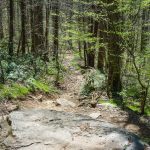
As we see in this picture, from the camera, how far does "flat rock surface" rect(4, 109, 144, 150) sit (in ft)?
19.9

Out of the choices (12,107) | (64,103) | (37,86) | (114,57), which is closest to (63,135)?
(12,107)

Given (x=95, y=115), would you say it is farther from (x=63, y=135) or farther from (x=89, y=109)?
(x=63, y=135)

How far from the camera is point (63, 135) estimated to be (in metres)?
6.46

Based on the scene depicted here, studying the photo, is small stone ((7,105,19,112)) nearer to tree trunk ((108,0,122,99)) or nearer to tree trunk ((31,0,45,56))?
tree trunk ((108,0,122,99))

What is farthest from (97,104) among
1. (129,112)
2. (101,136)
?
(101,136)

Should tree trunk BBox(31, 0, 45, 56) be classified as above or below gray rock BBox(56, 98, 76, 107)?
above

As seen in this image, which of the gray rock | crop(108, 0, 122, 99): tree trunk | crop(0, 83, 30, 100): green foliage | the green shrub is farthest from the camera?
crop(108, 0, 122, 99): tree trunk

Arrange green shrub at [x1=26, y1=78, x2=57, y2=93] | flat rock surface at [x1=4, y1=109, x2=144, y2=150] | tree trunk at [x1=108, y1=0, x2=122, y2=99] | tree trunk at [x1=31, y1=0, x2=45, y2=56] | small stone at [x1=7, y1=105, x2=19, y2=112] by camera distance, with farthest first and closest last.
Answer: tree trunk at [x1=31, y1=0, x2=45, y2=56]
tree trunk at [x1=108, y1=0, x2=122, y2=99]
green shrub at [x1=26, y1=78, x2=57, y2=93]
small stone at [x1=7, y1=105, x2=19, y2=112]
flat rock surface at [x1=4, y1=109, x2=144, y2=150]

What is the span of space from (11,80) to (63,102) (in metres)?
1.92

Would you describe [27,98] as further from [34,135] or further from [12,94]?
[34,135]

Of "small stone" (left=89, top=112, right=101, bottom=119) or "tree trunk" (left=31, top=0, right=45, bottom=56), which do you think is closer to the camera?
"small stone" (left=89, top=112, right=101, bottom=119)

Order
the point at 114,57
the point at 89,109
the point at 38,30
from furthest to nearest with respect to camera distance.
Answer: the point at 38,30 → the point at 114,57 → the point at 89,109

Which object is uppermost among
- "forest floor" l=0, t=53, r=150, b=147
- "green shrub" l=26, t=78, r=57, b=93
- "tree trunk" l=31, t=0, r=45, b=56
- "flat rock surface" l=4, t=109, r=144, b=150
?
"tree trunk" l=31, t=0, r=45, b=56

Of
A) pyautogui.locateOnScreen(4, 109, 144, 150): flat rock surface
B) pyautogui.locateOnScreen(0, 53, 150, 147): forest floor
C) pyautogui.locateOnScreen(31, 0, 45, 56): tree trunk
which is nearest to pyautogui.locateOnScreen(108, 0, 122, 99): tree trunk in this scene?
pyautogui.locateOnScreen(0, 53, 150, 147): forest floor
